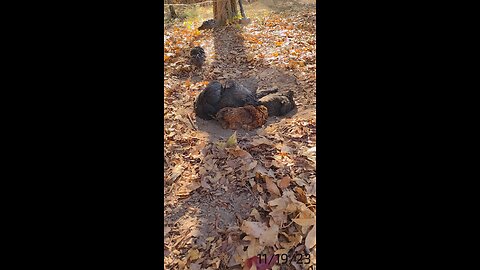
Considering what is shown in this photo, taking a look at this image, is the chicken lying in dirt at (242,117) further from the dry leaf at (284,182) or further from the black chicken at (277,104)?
the dry leaf at (284,182)

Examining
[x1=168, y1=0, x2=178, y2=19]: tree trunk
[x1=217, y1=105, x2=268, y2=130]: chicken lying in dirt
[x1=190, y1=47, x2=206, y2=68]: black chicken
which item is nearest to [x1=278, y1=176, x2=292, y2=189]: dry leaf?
[x1=217, y1=105, x2=268, y2=130]: chicken lying in dirt

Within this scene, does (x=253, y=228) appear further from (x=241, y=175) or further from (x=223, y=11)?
(x=223, y=11)

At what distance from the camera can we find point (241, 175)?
78.1 inches

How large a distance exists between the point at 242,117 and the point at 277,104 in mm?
349

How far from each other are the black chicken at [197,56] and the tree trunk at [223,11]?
1.18 metres

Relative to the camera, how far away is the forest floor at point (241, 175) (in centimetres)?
150

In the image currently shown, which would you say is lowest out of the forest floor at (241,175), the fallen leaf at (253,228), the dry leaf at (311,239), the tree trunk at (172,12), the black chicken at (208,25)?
the forest floor at (241,175)


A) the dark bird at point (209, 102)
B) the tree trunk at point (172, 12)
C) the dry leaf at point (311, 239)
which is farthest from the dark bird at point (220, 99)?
the tree trunk at point (172, 12)

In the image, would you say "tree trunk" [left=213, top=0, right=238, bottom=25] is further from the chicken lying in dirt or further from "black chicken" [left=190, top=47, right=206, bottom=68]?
the chicken lying in dirt
